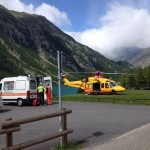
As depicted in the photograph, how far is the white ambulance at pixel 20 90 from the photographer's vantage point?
31.0 m

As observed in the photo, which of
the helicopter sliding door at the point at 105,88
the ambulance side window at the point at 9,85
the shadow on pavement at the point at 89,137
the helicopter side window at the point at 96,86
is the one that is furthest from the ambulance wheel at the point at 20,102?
the helicopter sliding door at the point at 105,88

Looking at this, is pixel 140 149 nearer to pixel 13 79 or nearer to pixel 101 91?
pixel 13 79

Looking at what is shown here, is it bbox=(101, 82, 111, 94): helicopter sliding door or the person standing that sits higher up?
bbox=(101, 82, 111, 94): helicopter sliding door

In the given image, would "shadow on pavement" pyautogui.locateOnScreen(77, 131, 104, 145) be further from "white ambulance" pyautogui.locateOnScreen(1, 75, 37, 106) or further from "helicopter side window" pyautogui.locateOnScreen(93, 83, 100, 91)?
"helicopter side window" pyautogui.locateOnScreen(93, 83, 100, 91)

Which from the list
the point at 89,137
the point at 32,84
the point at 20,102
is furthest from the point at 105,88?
the point at 89,137

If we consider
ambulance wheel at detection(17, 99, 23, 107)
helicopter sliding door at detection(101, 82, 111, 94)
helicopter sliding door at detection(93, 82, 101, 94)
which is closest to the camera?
ambulance wheel at detection(17, 99, 23, 107)

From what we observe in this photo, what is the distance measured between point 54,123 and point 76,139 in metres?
4.62

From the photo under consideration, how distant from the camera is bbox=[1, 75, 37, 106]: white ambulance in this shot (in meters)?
31.0

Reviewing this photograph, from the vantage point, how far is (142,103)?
1208 inches

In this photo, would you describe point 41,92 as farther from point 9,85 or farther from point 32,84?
point 9,85

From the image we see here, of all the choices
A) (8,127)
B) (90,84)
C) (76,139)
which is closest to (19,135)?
(76,139)

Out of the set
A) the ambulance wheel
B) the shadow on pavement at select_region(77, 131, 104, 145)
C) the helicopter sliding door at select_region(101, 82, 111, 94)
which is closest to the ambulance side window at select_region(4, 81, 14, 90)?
the ambulance wheel

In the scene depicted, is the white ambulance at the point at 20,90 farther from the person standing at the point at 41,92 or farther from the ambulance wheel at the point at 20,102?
the person standing at the point at 41,92

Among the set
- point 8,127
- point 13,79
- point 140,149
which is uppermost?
point 13,79
